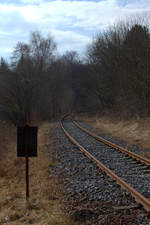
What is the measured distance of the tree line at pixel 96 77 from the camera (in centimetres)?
2442

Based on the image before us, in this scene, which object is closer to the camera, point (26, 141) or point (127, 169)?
point (26, 141)

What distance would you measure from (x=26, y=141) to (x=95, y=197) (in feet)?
6.61

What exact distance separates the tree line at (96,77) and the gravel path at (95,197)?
15.5 meters

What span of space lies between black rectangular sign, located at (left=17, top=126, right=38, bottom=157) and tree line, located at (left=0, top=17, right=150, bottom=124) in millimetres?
17481

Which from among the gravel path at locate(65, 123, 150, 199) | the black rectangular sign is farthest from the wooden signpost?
the gravel path at locate(65, 123, 150, 199)

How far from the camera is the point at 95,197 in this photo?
6586 mm

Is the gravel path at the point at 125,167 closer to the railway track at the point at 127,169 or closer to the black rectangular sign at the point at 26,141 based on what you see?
the railway track at the point at 127,169

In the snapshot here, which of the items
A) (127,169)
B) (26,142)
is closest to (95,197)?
(26,142)

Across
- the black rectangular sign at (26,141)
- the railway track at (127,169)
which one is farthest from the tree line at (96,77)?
the black rectangular sign at (26,141)

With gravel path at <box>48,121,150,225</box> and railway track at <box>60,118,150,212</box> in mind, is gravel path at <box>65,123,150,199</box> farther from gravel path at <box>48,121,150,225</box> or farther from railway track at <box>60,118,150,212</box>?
gravel path at <box>48,121,150,225</box>

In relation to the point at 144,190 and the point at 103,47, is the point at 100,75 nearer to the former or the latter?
the point at 103,47

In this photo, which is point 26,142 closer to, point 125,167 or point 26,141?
point 26,141

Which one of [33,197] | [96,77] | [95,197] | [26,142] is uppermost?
[96,77]

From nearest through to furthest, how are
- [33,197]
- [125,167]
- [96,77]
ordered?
[33,197] < [125,167] < [96,77]
